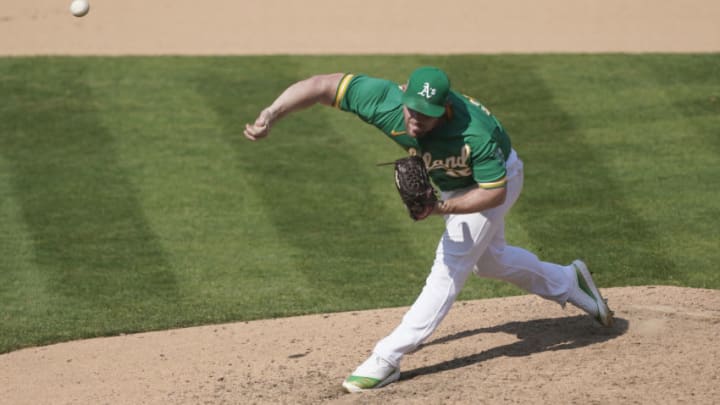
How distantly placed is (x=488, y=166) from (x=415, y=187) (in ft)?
1.37

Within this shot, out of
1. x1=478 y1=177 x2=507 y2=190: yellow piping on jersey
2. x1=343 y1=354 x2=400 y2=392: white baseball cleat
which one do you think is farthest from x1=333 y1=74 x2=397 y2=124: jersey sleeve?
x1=343 y1=354 x2=400 y2=392: white baseball cleat

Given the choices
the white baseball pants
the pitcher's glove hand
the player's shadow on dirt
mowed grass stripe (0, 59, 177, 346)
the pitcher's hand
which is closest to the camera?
the pitcher's glove hand

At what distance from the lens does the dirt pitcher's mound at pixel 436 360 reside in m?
6.11

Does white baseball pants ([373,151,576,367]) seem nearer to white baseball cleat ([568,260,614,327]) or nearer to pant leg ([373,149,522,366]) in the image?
pant leg ([373,149,522,366])

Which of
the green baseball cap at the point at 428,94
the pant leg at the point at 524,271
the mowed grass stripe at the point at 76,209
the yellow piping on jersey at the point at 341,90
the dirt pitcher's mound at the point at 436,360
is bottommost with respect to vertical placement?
the mowed grass stripe at the point at 76,209

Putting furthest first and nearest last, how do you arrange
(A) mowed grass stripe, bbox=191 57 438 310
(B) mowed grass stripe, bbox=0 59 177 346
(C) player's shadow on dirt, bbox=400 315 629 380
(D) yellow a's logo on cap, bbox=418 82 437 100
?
(A) mowed grass stripe, bbox=191 57 438 310 → (B) mowed grass stripe, bbox=0 59 177 346 → (C) player's shadow on dirt, bbox=400 315 629 380 → (D) yellow a's logo on cap, bbox=418 82 437 100

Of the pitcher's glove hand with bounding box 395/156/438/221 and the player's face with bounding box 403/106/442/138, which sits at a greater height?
the player's face with bounding box 403/106/442/138

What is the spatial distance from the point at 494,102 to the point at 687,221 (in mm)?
3492

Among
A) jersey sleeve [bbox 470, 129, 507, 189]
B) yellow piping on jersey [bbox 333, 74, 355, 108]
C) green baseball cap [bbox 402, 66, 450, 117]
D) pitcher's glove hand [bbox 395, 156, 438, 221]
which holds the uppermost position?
green baseball cap [bbox 402, 66, 450, 117]

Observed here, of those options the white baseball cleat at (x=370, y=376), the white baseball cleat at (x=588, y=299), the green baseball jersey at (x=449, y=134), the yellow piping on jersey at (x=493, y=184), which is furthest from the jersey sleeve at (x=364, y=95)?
the white baseball cleat at (x=588, y=299)

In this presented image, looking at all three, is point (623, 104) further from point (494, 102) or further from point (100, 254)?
point (100, 254)

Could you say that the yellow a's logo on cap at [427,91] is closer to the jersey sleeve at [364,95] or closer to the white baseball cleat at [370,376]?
the jersey sleeve at [364,95]

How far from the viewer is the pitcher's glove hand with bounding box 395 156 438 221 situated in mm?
5879

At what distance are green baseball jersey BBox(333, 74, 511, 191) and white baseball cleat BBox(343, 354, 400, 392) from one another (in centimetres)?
110
